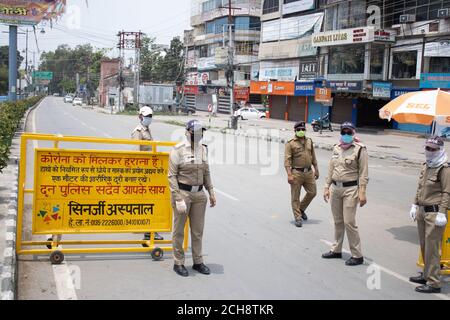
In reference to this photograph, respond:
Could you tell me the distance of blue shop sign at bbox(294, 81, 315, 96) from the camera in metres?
43.8

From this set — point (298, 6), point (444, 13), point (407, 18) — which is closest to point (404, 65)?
point (407, 18)

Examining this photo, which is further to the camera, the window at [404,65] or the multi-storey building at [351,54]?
the window at [404,65]

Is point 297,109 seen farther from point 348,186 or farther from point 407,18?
point 348,186

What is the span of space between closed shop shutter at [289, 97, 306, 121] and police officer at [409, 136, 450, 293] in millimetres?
42162

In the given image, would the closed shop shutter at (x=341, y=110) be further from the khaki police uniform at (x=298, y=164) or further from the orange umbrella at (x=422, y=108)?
the khaki police uniform at (x=298, y=164)

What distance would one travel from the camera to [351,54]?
39156 mm

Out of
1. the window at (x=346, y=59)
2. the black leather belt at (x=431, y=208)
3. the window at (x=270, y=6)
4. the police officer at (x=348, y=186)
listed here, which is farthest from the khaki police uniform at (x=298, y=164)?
the window at (x=270, y=6)

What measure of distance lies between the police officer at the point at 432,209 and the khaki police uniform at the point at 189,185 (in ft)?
8.02

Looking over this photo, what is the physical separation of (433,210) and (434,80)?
27187 millimetres

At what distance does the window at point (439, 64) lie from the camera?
3067cm

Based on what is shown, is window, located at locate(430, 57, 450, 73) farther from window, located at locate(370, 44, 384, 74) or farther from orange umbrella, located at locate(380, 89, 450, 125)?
orange umbrella, located at locate(380, 89, 450, 125)

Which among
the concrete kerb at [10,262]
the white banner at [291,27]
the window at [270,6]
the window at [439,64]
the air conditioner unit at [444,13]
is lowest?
the concrete kerb at [10,262]

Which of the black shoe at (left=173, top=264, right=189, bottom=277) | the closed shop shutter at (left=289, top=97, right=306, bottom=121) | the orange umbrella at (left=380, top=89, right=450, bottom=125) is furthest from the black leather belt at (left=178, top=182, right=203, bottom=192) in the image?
the closed shop shutter at (left=289, top=97, right=306, bottom=121)
